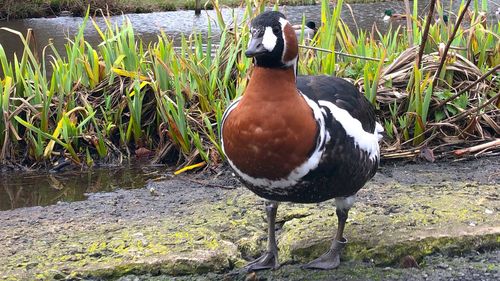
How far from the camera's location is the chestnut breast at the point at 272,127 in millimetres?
2100

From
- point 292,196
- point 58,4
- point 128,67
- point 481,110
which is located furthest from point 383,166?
point 58,4

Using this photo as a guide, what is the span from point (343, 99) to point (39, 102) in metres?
2.27

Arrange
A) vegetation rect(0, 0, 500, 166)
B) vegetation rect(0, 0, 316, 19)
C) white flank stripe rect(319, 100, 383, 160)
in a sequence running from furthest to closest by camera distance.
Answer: vegetation rect(0, 0, 316, 19)
vegetation rect(0, 0, 500, 166)
white flank stripe rect(319, 100, 383, 160)

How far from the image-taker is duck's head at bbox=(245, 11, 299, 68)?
208 centimetres

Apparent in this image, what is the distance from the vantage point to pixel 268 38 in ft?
6.81

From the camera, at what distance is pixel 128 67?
4.31 metres

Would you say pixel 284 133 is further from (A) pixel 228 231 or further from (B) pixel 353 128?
(A) pixel 228 231

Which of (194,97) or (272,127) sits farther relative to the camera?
(194,97)

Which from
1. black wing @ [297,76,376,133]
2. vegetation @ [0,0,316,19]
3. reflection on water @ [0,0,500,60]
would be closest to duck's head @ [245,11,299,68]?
black wing @ [297,76,376,133]

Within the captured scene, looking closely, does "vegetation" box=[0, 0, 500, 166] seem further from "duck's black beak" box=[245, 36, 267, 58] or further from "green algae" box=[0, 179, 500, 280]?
"duck's black beak" box=[245, 36, 267, 58]

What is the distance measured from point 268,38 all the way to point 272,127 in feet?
0.90

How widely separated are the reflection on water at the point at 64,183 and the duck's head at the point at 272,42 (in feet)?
5.20

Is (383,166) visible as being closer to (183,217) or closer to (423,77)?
(423,77)

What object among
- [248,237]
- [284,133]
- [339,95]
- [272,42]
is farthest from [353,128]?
[248,237]
